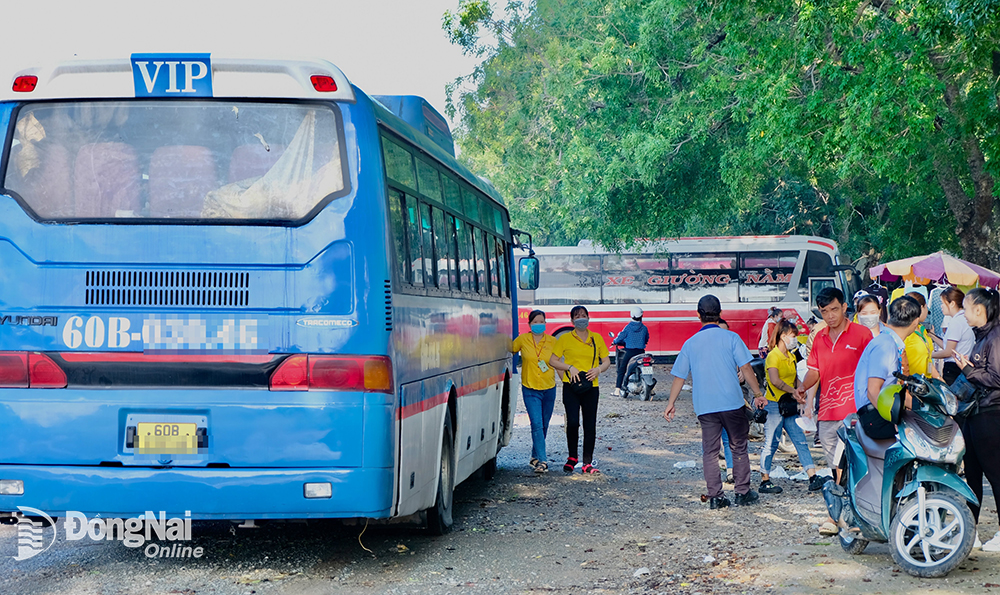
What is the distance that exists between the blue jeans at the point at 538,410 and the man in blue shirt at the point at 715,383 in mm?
2748

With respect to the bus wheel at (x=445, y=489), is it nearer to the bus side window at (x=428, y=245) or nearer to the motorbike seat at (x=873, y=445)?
the bus side window at (x=428, y=245)

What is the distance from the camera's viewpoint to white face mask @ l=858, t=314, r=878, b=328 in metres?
9.02

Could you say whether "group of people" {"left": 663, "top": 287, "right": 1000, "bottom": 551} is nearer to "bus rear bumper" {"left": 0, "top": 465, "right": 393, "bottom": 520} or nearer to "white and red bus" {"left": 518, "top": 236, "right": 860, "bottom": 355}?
"bus rear bumper" {"left": 0, "top": 465, "right": 393, "bottom": 520}

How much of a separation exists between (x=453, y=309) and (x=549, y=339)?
336 cm

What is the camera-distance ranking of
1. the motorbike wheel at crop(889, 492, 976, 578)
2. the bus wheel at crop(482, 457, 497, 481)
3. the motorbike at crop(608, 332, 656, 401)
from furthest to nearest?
the motorbike at crop(608, 332, 656, 401) < the bus wheel at crop(482, 457, 497, 481) < the motorbike wheel at crop(889, 492, 976, 578)

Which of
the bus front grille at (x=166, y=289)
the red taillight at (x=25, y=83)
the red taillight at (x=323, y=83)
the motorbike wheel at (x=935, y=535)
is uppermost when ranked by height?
the red taillight at (x=25, y=83)

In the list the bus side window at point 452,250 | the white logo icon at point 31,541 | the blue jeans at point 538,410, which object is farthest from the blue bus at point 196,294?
the blue jeans at point 538,410

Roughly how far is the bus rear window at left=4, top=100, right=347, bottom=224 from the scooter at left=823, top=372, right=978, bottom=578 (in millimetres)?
3450

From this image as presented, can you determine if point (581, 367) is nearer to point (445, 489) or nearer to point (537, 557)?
point (445, 489)

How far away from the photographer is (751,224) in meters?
36.7

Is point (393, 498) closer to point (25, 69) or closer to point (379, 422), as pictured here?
point (379, 422)

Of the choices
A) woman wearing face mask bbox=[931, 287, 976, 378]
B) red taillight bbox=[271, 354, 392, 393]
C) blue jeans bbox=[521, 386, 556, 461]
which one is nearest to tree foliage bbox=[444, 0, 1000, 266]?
woman wearing face mask bbox=[931, 287, 976, 378]

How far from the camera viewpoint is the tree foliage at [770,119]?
47.4ft

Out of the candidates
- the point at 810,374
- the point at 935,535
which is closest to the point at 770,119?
the point at 810,374
